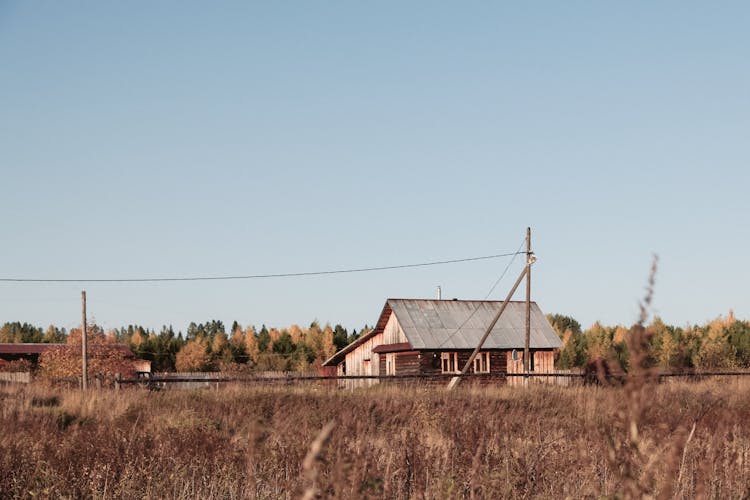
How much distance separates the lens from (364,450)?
237 cm

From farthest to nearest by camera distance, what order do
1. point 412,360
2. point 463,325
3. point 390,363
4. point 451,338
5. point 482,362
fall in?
point 390,363, point 463,325, point 482,362, point 451,338, point 412,360

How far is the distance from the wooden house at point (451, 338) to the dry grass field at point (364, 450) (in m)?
17.7

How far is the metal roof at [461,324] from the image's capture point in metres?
38.1

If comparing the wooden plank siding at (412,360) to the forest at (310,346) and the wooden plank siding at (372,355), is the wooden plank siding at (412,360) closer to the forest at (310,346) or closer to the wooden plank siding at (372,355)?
the wooden plank siding at (372,355)

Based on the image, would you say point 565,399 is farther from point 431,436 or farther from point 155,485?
point 155,485

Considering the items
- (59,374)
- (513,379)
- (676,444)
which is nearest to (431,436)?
(676,444)

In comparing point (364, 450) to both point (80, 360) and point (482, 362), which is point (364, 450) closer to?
Answer: point (482, 362)

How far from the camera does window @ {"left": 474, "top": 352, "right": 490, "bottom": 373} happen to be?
38.9m

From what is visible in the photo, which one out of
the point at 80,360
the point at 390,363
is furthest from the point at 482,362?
the point at 80,360

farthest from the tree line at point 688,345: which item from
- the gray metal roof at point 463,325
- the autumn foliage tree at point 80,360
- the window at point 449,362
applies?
the autumn foliage tree at point 80,360

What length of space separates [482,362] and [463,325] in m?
1.97

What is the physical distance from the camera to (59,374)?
42.6m

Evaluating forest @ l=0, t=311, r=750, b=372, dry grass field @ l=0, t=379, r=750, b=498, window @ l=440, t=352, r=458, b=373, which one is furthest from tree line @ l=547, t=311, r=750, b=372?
dry grass field @ l=0, t=379, r=750, b=498

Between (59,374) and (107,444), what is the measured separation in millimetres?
35978
